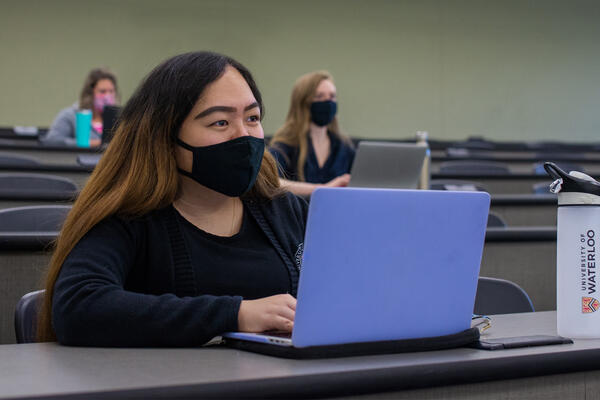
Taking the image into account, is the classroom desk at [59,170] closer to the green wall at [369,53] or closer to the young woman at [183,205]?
the young woman at [183,205]

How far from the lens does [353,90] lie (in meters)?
9.17

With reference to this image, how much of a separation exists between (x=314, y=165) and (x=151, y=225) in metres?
2.23

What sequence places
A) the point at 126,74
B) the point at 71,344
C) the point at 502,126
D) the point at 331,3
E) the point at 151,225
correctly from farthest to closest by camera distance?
the point at 502,126, the point at 331,3, the point at 126,74, the point at 151,225, the point at 71,344

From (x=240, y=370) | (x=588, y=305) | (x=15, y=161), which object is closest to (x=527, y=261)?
(x=588, y=305)

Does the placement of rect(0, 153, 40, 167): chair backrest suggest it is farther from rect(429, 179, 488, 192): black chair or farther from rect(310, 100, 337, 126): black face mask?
rect(429, 179, 488, 192): black chair

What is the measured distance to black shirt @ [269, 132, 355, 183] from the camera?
3.46 metres

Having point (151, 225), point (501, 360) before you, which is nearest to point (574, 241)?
point (501, 360)

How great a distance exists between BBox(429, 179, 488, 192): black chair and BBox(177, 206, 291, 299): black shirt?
2.19m

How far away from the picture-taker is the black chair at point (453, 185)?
3518 mm

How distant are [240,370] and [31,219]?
4.60 feet

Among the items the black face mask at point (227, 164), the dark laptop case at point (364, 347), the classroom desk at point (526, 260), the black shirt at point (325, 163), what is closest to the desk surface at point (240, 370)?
the dark laptop case at point (364, 347)

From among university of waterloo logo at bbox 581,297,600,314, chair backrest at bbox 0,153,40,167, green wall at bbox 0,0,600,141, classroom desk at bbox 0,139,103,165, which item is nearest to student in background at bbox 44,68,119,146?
classroom desk at bbox 0,139,103,165

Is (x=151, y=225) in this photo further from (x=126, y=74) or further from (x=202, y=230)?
(x=126, y=74)

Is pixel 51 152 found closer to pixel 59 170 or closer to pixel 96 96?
pixel 59 170
